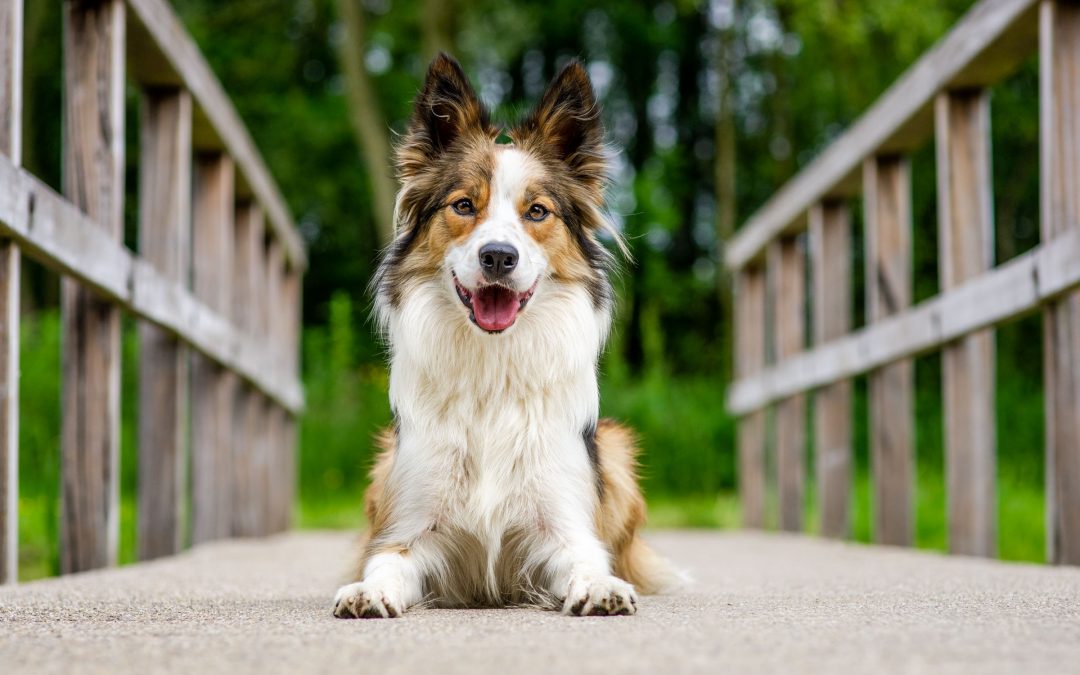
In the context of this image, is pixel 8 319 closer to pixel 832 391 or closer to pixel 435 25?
pixel 832 391

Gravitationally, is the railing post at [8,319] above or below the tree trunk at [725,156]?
below

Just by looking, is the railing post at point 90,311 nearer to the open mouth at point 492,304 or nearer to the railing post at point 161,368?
the railing post at point 161,368

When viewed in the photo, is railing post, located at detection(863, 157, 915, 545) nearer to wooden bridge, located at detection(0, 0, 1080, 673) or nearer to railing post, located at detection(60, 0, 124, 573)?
wooden bridge, located at detection(0, 0, 1080, 673)

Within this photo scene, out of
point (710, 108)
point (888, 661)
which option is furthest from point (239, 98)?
point (888, 661)

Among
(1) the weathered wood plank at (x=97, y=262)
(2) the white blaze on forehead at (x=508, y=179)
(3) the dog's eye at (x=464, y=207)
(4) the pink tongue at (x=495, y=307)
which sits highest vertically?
(2) the white blaze on forehead at (x=508, y=179)

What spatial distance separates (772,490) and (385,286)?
467 cm

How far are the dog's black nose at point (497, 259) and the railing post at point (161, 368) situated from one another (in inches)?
85.3

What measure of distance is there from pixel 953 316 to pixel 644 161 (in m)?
18.2

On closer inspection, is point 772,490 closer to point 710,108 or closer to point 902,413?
point 902,413

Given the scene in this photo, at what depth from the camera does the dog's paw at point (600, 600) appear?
2768 mm

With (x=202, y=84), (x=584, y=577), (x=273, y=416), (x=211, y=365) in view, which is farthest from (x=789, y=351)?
(x=584, y=577)

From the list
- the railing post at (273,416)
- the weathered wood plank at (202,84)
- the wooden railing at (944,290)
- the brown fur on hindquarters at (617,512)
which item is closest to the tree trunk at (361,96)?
the railing post at (273,416)

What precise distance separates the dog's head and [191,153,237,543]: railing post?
8.32 feet

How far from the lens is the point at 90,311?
4.15 m
